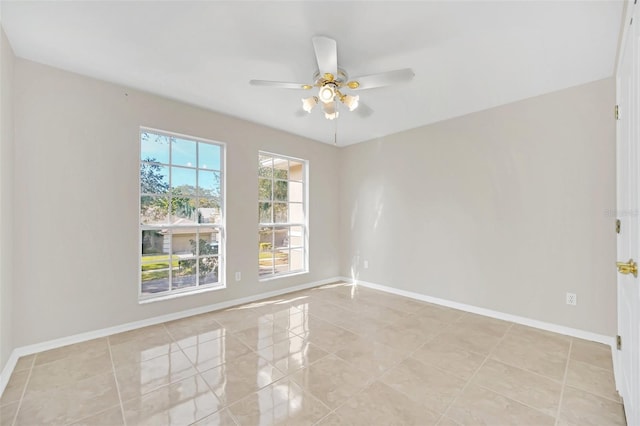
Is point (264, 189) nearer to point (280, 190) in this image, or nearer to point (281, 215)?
point (280, 190)

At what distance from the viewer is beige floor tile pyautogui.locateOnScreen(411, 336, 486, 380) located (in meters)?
2.12

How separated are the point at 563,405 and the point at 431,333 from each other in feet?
3.73

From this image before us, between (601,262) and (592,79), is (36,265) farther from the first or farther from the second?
(592,79)

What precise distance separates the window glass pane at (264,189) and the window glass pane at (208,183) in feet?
2.15

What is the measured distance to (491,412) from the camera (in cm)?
167

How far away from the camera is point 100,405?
1.72 metres

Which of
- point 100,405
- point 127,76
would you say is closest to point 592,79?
point 127,76

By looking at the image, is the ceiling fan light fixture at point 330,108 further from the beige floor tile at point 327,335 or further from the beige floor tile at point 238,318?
the beige floor tile at point 238,318

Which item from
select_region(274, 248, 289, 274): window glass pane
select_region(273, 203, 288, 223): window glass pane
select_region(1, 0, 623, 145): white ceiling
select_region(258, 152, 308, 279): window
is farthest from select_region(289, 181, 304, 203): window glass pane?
select_region(1, 0, 623, 145): white ceiling

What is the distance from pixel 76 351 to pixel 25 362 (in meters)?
0.31

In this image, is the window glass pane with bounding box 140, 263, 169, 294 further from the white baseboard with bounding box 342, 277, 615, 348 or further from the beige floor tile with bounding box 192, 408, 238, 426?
the white baseboard with bounding box 342, 277, 615, 348

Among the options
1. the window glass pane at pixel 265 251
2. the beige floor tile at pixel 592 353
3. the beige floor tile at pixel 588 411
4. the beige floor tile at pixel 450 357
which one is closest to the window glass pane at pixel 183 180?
the window glass pane at pixel 265 251

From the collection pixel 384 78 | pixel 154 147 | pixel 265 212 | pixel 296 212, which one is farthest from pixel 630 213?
pixel 154 147

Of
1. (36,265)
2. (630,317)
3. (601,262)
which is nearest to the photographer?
(630,317)
